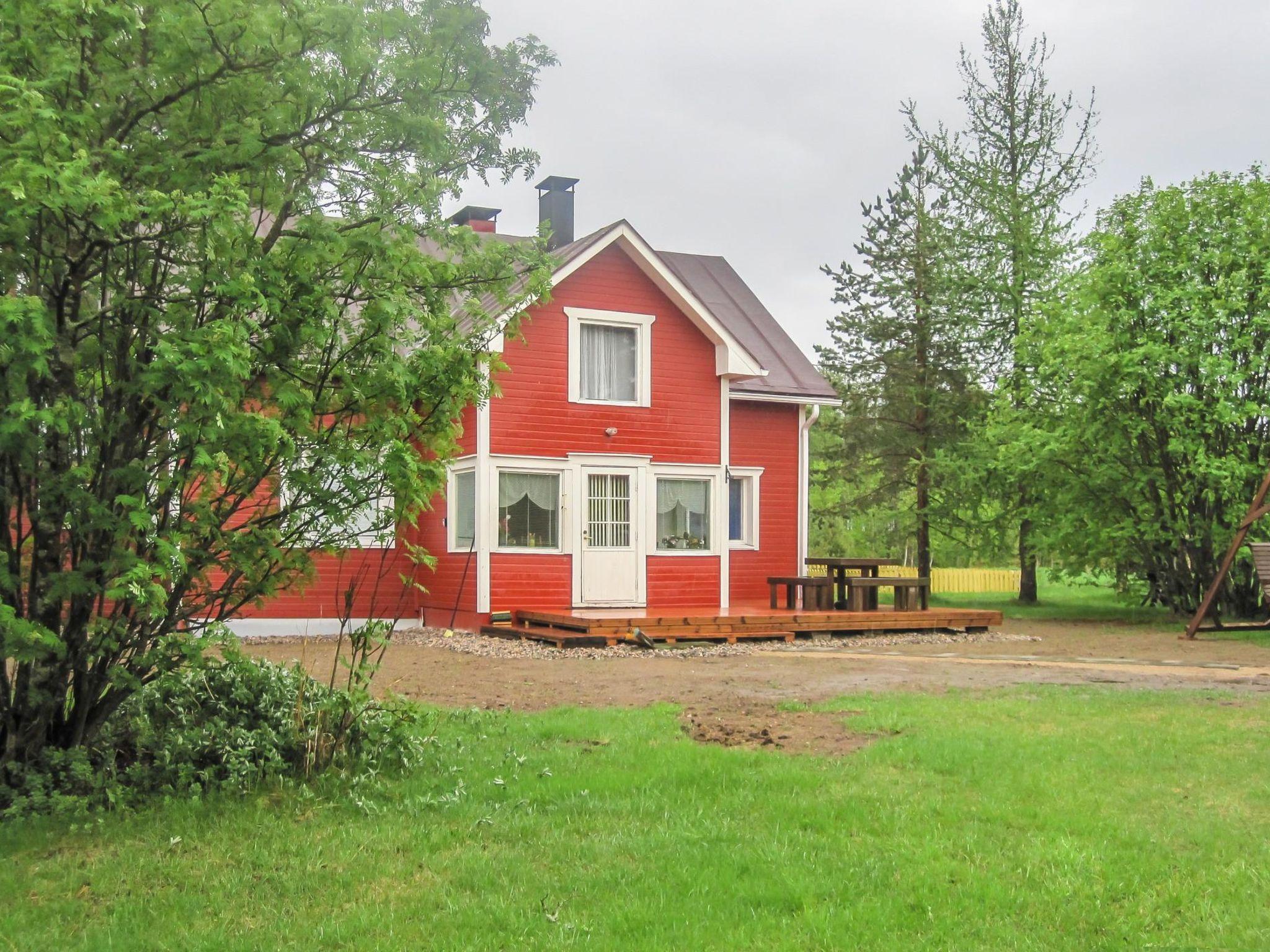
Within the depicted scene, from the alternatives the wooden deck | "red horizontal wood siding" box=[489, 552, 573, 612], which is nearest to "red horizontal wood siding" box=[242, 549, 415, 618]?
"red horizontal wood siding" box=[489, 552, 573, 612]

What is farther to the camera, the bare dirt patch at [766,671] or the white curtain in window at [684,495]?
the white curtain in window at [684,495]

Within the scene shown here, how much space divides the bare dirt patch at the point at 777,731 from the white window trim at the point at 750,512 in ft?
36.7

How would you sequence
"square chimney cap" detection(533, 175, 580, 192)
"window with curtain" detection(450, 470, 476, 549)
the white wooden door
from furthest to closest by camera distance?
"square chimney cap" detection(533, 175, 580, 192)
the white wooden door
"window with curtain" detection(450, 470, 476, 549)

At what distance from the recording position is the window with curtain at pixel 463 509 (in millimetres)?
17141

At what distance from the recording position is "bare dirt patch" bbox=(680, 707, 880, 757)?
23.7 feet

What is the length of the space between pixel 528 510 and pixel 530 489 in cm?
31

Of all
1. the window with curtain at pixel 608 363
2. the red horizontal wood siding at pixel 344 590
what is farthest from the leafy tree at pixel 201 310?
the window with curtain at pixel 608 363

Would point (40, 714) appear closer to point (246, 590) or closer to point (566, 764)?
point (246, 590)

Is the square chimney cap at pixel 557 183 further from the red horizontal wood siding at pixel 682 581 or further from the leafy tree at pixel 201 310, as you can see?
the leafy tree at pixel 201 310

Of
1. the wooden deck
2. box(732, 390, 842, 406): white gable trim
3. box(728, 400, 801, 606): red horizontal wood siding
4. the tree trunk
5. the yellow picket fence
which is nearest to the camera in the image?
the wooden deck

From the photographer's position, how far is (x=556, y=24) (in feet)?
24.8

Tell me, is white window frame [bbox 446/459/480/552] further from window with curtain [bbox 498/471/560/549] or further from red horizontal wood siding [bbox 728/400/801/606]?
red horizontal wood siding [bbox 728/400/801/606]

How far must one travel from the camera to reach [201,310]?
17.8 ft

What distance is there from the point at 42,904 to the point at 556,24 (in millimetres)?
5777
